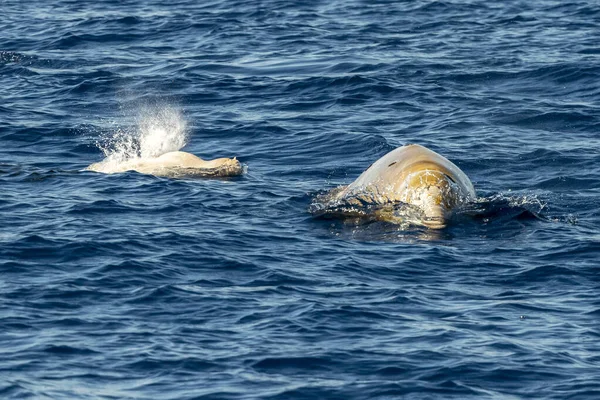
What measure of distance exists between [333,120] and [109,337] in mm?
12628

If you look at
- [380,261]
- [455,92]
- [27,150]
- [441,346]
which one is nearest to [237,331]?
[441,346]

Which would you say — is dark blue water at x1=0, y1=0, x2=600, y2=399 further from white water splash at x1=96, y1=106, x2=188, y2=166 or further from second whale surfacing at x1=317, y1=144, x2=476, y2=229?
second whale surfacing at x1=317, y1=144, x2=476, y2=229

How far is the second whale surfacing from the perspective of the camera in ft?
58.5

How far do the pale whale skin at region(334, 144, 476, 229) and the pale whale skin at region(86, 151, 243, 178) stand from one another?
2.26 metres

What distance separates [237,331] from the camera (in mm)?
13367

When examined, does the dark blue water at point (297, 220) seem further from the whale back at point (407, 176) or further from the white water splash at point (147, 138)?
the whale back at point (407, 176)

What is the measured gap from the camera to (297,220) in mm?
18125

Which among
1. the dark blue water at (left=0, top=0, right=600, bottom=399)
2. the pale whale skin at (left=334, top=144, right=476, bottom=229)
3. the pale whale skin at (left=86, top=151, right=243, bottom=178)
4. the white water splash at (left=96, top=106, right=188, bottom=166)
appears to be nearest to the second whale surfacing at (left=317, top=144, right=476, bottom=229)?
the pale whale skin at (left=334, top=144, right=476, bottom=229)

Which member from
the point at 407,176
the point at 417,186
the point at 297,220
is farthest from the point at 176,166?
the point at 417,186

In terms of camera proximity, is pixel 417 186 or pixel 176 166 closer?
pixel 417 186

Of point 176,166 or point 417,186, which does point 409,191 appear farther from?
point 176,166

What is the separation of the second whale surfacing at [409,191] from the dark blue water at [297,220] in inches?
15.5

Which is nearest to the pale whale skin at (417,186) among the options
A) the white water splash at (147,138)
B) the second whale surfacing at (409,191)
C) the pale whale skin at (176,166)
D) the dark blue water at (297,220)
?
the second whale surfacing at (409,191)

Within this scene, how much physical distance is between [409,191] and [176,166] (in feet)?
15.2
